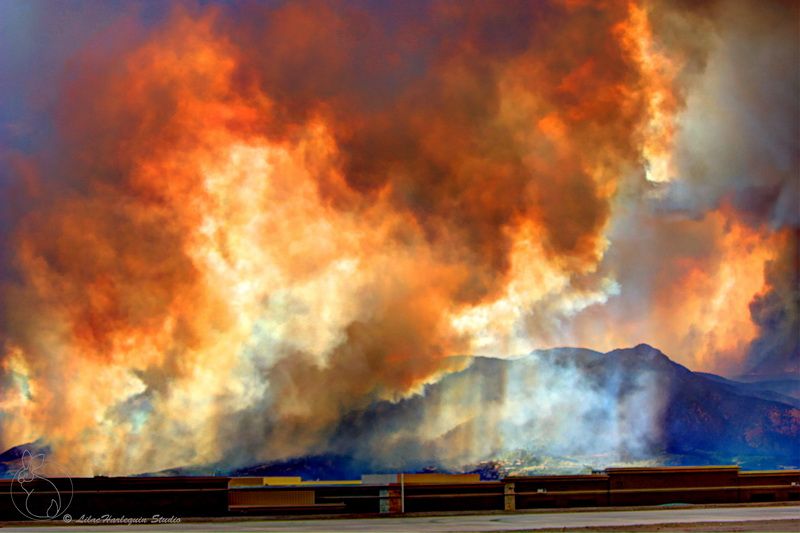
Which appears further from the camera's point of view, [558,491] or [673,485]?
[673,485]

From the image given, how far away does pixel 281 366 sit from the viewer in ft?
57.2

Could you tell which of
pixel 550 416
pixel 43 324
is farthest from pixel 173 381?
pixel 550 416

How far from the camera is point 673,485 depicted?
1562cm

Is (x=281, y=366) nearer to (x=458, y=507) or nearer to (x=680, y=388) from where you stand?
(x=458, y=507)

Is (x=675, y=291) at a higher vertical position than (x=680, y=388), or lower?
higher

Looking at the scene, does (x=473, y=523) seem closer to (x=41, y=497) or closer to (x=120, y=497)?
(x=120, y=497)

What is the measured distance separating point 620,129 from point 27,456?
11901mm

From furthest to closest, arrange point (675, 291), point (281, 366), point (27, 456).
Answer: point (675, 291) < point (281, 366) < point (27, 456)

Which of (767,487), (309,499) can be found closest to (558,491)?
(767,487)

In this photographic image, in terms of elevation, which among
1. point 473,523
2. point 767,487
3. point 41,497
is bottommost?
point 473,523

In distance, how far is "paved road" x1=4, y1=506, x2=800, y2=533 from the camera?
1064 cm

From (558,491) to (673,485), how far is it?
6.10ft

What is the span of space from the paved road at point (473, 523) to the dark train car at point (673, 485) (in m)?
1.90

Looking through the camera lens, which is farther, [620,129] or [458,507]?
[620,129]
